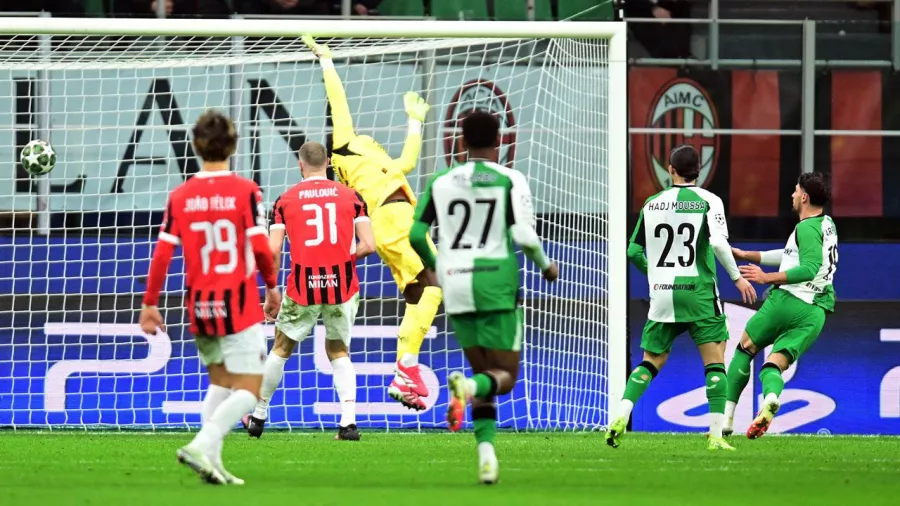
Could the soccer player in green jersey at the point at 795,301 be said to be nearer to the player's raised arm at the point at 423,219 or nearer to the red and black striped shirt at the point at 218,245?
the player's raised arm at the point at 423,219

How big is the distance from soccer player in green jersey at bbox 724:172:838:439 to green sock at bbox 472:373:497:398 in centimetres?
395

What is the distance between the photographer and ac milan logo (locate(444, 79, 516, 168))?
1253 centimetres

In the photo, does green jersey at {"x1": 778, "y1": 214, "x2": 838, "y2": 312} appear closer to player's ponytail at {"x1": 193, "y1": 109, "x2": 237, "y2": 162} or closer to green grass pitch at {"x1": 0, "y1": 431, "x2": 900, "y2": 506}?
green grass pitch at {"x1": 0, "y1": 431, "x2": 900, "y2": 506}

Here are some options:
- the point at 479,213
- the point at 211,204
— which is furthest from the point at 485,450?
the point at 211,204

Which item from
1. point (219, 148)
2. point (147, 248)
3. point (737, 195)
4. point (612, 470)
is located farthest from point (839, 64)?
point (219, 148)

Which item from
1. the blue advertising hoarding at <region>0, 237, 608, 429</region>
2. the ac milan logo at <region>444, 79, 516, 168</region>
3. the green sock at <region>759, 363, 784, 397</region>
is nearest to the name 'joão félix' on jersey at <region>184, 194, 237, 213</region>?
the green sock at <region>759, 363, 784, 397</region>

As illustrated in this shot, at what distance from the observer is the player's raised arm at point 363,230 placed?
32.0 feet

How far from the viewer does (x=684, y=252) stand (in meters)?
9.24

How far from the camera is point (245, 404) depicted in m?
6.43

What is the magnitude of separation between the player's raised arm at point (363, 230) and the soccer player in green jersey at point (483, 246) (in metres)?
2.94

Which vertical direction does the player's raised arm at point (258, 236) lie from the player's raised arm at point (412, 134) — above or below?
below

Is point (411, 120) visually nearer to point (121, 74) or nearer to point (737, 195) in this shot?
point (121, 74)

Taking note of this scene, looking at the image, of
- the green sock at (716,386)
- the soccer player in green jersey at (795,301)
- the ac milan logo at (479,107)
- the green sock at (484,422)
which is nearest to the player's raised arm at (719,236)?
the green sock at (716,386)

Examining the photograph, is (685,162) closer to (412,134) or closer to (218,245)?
(412,134)
